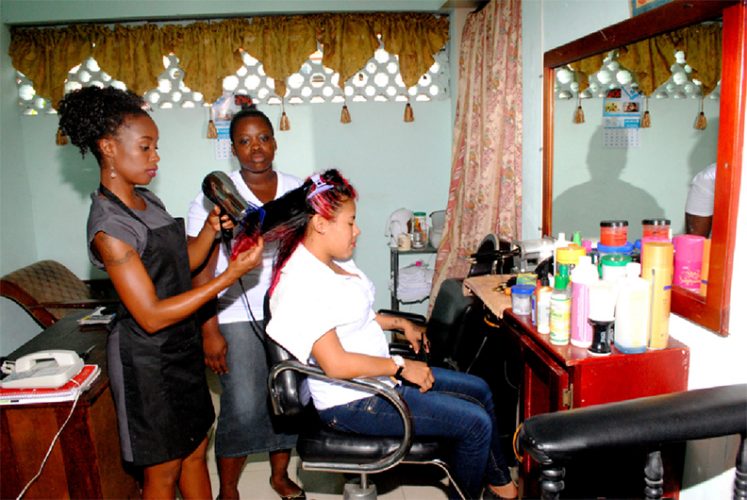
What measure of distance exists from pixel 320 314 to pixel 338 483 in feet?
3.78

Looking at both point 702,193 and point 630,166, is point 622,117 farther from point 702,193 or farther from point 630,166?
point 702,193

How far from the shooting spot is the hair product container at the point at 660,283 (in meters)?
1.31

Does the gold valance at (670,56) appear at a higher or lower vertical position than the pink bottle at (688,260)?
higher

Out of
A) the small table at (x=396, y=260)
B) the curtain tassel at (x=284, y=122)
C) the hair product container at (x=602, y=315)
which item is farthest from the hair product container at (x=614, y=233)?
the curtain tassel at (x=284, y=122)

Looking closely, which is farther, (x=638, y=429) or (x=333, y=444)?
(x=333, y=444)

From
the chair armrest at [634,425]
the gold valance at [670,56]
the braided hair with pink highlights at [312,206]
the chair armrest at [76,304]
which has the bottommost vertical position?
the chair armrest at [76,304]

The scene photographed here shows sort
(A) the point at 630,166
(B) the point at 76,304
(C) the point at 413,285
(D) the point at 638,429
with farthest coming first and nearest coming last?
(C) the point at 413,285, (B) the point at 76,304, (A) the point at 630,166, (D) the point at 638,429

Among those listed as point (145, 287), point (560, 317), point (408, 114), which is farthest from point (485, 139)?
point (145, 287)

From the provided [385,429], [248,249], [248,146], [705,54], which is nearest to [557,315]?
[385,429]

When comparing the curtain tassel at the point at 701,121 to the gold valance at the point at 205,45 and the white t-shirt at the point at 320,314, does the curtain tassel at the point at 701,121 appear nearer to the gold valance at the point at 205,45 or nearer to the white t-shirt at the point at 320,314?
the white t-shirt at the point at 320,314

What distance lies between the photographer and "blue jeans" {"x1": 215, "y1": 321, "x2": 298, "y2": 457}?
1.95 meters

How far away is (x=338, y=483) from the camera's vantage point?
88.1 inches

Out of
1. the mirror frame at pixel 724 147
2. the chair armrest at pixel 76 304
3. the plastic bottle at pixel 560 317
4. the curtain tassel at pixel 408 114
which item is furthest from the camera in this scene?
the curtain tassel at pixel 408 114

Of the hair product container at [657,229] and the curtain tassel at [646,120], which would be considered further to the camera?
the curtain tassel at [646,120]
